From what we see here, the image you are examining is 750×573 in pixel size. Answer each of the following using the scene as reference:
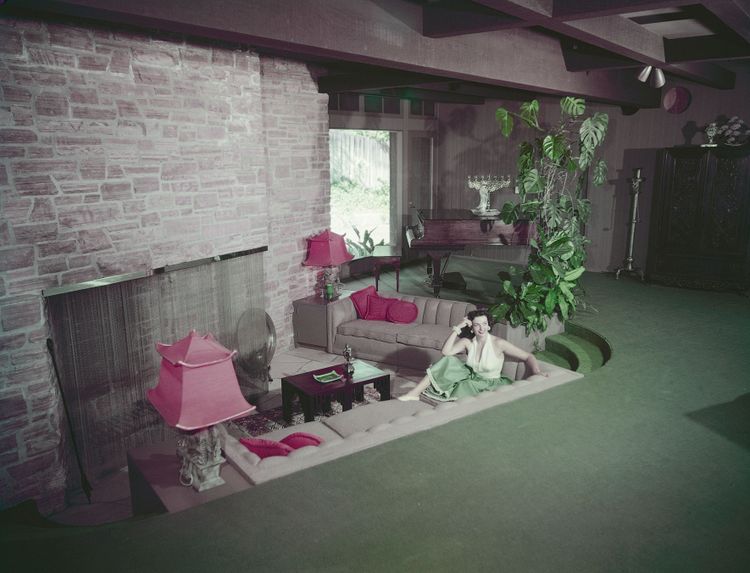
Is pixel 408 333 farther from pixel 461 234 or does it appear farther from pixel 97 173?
pixel 97 173

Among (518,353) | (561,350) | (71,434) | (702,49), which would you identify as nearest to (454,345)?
(518,353)

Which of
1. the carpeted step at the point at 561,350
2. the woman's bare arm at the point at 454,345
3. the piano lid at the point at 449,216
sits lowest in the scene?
the carpeted step at the point at 561,350

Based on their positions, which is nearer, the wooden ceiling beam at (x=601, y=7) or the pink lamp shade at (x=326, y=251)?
→ the wooden ceiling beam at (x=601, y=7)

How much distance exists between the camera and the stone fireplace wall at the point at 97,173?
425cm

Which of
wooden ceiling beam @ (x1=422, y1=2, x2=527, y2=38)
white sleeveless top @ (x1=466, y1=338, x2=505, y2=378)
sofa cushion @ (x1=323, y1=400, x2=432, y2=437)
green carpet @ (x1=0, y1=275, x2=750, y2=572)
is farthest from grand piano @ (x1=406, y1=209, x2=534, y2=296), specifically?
wooden ceiling beam @ (x1=422, y1=2, x2=527, y2=38)

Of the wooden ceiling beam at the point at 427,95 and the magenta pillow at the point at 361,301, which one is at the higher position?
the wooden ceiling beam at the point at 427,95

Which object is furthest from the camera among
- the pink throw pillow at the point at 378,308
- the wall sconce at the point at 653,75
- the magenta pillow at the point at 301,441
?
the pink throw pillow at the point at 378,308

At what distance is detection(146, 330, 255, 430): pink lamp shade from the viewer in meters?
3.12

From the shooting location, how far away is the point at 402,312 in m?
7.23

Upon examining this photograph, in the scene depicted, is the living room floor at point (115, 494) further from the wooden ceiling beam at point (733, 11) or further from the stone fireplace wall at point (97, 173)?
the wooden ceiling beam at point (733, 11)

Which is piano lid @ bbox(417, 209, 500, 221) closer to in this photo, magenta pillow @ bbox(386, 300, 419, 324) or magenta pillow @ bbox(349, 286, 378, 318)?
magenta pillow @ bbox(349, 286, 378, 318)

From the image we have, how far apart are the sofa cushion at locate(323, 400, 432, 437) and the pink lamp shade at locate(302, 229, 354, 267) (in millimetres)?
2914

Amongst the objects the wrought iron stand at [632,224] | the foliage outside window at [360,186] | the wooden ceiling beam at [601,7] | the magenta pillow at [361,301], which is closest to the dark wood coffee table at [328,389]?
the magenta pillow at [361,301]

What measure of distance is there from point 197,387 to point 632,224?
27.4 feet
